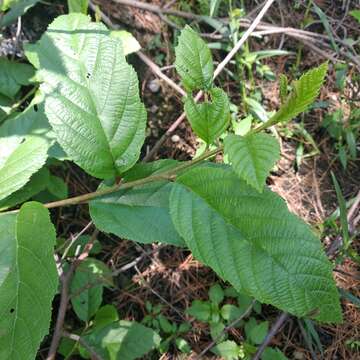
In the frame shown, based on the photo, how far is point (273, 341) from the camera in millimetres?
2293

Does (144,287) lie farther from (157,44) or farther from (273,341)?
(157,44)

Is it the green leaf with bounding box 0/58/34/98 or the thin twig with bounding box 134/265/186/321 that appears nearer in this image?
the green leaf with bounding box 0/58/34/98

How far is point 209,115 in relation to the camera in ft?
3.68

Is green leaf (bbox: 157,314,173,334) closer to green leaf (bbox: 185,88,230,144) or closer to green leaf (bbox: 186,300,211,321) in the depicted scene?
green leaf (bbox: 186,300,211,321)

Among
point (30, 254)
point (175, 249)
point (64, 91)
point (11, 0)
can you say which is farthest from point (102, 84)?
point (175, 249)

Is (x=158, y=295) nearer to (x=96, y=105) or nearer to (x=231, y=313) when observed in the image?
(x=231, y=313)

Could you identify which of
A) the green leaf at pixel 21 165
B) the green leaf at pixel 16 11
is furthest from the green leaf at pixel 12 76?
the green leaf at pixel 21 165

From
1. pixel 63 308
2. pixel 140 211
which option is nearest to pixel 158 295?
pixel 63 308

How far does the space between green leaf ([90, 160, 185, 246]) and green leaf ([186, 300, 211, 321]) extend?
3.76ft

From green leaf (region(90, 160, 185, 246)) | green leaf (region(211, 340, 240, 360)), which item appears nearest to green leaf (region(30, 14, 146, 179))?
green leaf (region(90, 160, 185, 246))

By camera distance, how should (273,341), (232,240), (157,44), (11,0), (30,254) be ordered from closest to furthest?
(232,240) → (30,254) → (11,0) → (273,341) → (157,44)

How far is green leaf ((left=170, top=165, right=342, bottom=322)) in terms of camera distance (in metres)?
0.98

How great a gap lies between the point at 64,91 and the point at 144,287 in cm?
134

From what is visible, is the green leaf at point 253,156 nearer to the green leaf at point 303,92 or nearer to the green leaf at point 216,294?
the green leaf at point 303,92
